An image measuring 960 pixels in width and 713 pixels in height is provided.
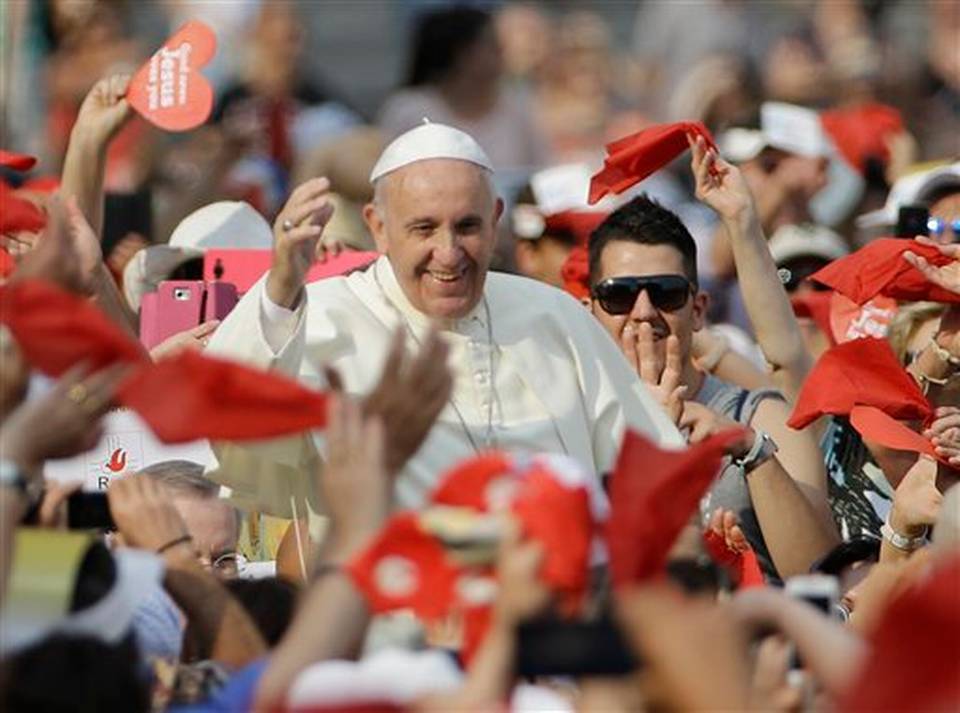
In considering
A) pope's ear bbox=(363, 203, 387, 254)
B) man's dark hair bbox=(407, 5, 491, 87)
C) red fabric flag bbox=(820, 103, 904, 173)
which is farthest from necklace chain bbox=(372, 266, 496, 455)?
man's dark hair bbox=(407, 5, 491, 87)

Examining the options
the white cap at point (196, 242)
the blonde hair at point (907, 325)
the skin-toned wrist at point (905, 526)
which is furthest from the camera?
the white cap at point (196, 242)

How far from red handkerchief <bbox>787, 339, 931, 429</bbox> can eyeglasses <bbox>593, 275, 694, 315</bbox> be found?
0.54m

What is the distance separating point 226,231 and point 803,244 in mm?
2168

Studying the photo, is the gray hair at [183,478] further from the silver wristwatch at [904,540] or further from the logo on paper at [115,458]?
the silver wristwatch at [904,540]

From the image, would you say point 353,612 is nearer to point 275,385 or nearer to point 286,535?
point 275,385

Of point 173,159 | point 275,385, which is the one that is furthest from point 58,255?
point 173,159

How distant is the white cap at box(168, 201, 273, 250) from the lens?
9484 millimetres

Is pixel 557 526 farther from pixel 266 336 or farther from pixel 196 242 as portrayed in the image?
pixel 196 242

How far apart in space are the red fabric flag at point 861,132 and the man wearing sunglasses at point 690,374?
11.6 ft

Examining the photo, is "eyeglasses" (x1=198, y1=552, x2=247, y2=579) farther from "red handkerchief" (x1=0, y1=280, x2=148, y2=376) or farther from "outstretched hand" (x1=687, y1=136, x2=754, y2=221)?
"outstretched hand" (x1=687, y1=136, x2=754, y2=221)

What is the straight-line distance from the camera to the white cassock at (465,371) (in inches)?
288

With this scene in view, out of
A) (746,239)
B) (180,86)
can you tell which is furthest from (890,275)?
(180,86)

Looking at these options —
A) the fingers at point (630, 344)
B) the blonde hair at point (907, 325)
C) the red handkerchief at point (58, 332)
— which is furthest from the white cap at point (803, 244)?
the red handkerchief at point (58, 332)

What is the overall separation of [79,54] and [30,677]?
30.2 ft
